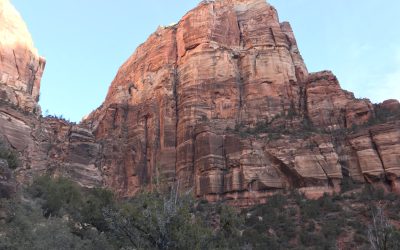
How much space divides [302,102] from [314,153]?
9.93m

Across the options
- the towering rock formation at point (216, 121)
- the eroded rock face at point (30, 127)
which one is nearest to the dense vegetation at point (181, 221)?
the towering rock formation at point (216, 121)

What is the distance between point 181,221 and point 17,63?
44458mm

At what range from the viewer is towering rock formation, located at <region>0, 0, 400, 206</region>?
4319 centimetres

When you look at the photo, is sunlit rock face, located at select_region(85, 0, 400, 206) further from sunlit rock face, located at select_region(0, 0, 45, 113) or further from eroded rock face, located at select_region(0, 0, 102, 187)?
sunlit rock face, located at select_region(0, 0, 45, 113)

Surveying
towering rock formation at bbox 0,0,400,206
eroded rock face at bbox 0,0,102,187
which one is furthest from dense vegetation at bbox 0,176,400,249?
eroded rock face at bbox 0,0,102,187

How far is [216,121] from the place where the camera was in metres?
50.8

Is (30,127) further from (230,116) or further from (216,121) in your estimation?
(230,116)

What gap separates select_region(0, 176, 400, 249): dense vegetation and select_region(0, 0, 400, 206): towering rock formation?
3021mm

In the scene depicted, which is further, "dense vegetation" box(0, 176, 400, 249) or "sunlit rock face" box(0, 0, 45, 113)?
"sunlit rock face" box(0, 0, 45, 113)

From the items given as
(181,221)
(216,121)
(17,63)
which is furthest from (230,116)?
(181,221)

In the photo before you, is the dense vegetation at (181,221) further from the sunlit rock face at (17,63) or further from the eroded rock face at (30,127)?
the sunlit rock face at (17,63)

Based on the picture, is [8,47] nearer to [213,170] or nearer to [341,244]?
[213,170]

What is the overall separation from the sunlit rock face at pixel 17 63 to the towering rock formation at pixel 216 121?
0.17 meters

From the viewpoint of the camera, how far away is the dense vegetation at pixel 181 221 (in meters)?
16.1
